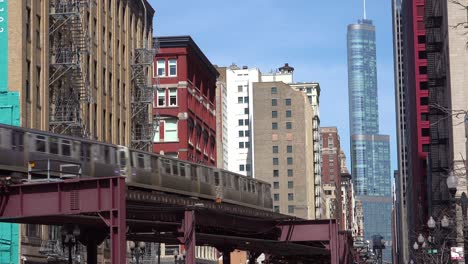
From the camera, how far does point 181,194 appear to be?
188ft

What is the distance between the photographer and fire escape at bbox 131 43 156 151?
89.1 m

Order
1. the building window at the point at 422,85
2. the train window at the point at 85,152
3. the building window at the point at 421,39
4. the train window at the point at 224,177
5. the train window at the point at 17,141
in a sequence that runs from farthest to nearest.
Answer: the building window at the point at 421,39 < the building window at the point at 422,85 < the train window at the point at 224,177 < the train window at the point at 85,152 < the train window at the point at 17,141

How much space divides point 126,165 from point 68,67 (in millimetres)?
15750

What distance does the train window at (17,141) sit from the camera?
44000 mm

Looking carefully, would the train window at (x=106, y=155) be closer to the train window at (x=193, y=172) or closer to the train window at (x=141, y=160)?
the train window at (x=141, y=160)

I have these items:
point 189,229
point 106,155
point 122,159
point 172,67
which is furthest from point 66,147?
point 172,67

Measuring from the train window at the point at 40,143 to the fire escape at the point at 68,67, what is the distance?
1822cm

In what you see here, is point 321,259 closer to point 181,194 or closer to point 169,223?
point 181,194

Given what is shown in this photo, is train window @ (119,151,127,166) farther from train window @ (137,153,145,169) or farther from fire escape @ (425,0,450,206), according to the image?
fire escape @ (425,0,450,206)

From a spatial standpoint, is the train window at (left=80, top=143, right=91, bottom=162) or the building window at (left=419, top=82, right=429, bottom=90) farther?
the building window at (left=419, top=82, right=429, bottom=90)

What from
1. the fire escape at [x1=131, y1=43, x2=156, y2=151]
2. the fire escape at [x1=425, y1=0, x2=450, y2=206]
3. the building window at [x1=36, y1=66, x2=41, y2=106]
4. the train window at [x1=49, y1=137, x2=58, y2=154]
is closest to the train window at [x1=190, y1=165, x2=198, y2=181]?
the building window at [x1=36, y1=66, x2=41, y2=106]

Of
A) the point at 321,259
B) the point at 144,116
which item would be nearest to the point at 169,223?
the point at 144,116

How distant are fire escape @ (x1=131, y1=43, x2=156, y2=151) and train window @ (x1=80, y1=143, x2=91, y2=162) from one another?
3922 cm

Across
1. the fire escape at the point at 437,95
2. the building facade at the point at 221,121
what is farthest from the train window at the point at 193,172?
the building facade at the point at 221,121
